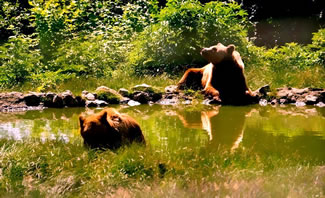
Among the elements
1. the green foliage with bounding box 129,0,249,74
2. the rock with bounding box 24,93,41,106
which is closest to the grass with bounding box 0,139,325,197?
the rock with bounding box 24,93,41,106

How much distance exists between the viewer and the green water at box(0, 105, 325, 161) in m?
5.17

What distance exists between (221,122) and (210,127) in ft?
1.48

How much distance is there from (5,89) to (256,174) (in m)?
8.08

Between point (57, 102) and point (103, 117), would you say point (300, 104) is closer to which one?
point (57, 102)

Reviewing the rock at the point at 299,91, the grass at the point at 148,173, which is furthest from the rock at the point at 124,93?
the grass at the point at 148,173

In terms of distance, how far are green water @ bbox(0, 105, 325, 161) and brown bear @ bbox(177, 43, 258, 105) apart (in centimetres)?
55

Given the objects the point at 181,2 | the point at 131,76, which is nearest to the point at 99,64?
the point at 131,76

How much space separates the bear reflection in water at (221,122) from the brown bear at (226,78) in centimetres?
64

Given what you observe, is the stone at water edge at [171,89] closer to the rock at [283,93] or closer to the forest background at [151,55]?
the forest background at [151,55]

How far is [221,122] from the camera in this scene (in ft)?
22.2

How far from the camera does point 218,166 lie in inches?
153

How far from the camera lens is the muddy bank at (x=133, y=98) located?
8.85 metres

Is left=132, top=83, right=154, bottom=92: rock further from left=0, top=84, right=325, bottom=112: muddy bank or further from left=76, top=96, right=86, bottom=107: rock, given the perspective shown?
left=76, top=96, right=86, bottom=107: rock

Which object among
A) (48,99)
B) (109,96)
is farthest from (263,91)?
(48,99)
